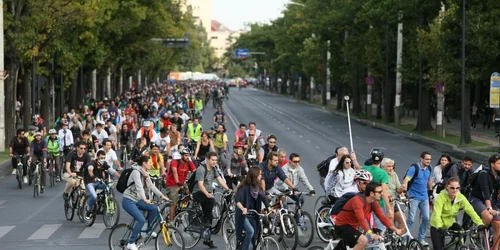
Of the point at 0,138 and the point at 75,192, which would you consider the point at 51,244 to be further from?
the point at 0,138

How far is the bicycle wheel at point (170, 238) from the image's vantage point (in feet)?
52.5

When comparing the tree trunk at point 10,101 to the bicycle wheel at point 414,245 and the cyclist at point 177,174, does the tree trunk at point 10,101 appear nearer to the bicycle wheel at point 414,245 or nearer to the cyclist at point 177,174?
the cyclist at point 177,174

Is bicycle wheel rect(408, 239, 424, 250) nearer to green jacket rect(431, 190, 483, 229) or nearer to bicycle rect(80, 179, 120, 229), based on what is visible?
green jacket rect(431, 190, 483, 229)

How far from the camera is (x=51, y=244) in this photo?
18.4 meters

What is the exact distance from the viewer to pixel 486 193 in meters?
15.3

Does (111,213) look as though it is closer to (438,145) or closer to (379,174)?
(379,174)

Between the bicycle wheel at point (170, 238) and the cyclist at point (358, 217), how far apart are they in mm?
4190

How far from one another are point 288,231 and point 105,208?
4488mm

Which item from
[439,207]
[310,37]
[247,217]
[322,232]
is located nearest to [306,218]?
[322,232]

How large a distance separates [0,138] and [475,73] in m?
19.3

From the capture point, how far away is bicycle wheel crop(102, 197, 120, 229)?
1989 cm

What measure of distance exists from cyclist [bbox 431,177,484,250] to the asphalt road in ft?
12.7

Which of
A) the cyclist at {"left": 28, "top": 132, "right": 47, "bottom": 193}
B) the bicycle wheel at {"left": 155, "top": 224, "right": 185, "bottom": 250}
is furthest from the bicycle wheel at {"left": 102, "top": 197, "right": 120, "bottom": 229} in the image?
the cyclist at {"left": 28, "top": 132, "right": 47, "bottom": 193}

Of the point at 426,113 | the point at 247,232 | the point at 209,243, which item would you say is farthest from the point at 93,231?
the point at 426,113
